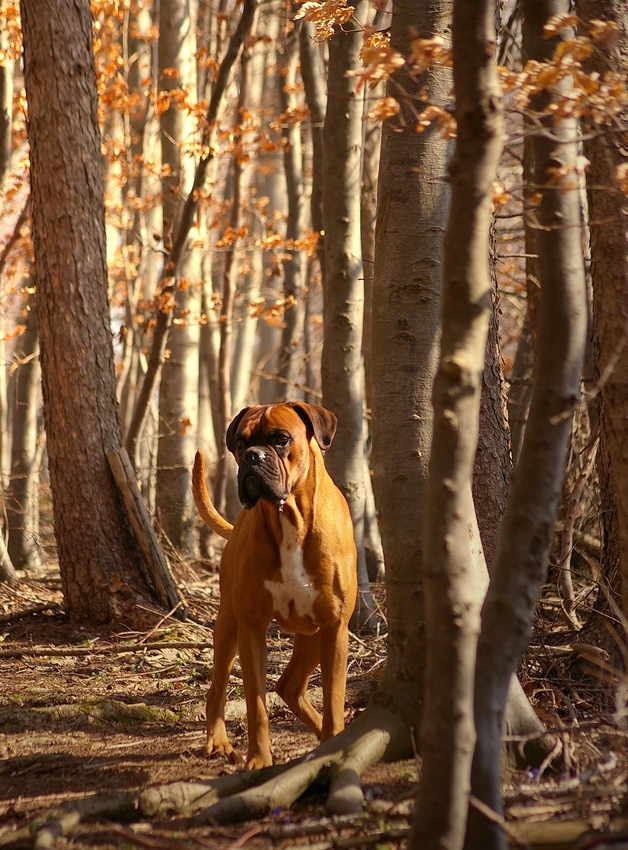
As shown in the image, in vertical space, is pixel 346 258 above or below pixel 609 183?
above

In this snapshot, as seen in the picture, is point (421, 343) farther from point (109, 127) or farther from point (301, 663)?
point (109, 127)

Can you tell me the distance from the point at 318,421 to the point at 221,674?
5.02 ft

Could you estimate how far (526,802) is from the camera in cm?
306

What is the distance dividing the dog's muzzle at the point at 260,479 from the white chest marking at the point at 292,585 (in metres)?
0.23

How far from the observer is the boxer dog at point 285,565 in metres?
4.25

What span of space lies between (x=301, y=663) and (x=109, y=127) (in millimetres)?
14067

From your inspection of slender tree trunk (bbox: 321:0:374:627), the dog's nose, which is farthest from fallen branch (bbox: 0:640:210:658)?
the dog's nose

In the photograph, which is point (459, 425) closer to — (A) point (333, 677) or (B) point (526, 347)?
(A) point (333, 677)

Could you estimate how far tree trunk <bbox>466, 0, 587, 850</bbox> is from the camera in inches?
105

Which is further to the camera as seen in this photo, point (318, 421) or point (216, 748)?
point (318, 421)

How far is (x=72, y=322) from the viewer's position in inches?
286

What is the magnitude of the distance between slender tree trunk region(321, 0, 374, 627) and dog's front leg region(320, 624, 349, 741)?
2.99 metres

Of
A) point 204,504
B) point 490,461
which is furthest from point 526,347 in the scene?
point 204,504

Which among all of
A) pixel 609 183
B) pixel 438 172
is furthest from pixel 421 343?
pixel 609 183
